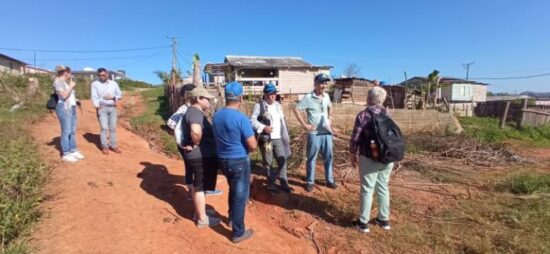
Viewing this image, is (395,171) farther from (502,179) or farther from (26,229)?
(26,229)

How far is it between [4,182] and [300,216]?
3217mm

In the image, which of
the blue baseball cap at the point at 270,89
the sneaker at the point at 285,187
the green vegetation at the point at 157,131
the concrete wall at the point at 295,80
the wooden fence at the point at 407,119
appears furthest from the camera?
the concrete wall at the point at 295,80

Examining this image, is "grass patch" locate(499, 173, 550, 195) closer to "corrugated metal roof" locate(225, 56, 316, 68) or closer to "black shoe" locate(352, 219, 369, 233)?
"black shoe" locate(352, 219, 369, 233)

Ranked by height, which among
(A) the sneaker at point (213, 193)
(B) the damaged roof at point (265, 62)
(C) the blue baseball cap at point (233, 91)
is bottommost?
(A) the sneaker at point (213, 193)

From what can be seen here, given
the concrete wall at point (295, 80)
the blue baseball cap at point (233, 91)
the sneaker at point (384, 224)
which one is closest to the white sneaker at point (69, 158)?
the blue baseball cap at point (233, 91)

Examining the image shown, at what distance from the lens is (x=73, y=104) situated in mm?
5035

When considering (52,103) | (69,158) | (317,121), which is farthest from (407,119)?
(52,103)

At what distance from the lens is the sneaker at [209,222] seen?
3479mm

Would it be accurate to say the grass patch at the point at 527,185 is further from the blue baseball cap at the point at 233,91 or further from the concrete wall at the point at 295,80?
the concrete wall at the point at 295,80

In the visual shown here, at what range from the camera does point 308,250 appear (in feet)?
10.7

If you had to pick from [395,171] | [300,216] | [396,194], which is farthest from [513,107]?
[300,216]

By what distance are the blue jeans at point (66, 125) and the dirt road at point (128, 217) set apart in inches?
9.7

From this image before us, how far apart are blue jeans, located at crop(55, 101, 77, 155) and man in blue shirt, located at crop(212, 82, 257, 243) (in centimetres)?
310

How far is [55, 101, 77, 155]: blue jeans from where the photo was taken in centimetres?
477
